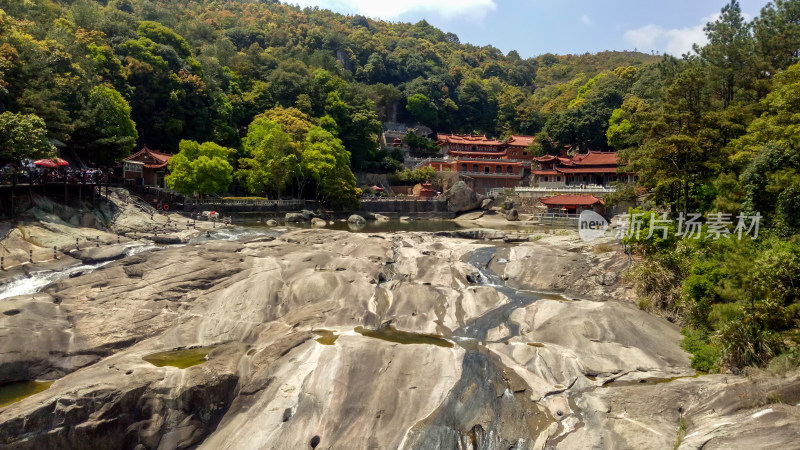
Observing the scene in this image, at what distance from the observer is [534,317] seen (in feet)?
66.0

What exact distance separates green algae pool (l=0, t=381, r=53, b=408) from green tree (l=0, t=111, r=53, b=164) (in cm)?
2079

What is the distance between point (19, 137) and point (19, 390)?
21438mm

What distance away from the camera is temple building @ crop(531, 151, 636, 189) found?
213 feet

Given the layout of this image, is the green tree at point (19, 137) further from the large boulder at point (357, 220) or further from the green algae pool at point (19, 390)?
the large boulder at point (357, 220)

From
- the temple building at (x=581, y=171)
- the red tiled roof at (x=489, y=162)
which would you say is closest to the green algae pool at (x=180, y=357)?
the temple building at (x=581, y=171)

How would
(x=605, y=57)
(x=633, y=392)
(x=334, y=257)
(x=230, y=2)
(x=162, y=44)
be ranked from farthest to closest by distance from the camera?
(x=605, y=57)
(x=230, y=2)
(x=162, y=44)
(x=334, y=257)
(x=633, y=392)

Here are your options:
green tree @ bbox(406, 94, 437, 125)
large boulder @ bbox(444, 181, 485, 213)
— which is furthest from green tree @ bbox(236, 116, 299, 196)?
green tree @ bbox(406, 94, 437, 125)

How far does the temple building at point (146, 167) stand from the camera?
161ft

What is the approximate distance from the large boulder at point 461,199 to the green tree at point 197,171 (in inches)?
1200

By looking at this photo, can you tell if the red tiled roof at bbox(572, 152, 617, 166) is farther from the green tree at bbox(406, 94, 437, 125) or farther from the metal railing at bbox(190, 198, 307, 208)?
the green tree at bbox(406, 94, 437, 125)

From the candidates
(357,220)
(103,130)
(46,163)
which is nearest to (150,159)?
(103,130)

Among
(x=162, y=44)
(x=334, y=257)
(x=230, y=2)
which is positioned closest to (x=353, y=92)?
(x=162, y=44)

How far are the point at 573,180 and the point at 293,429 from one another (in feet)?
209

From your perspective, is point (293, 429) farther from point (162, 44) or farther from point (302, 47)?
point (302, 47)
